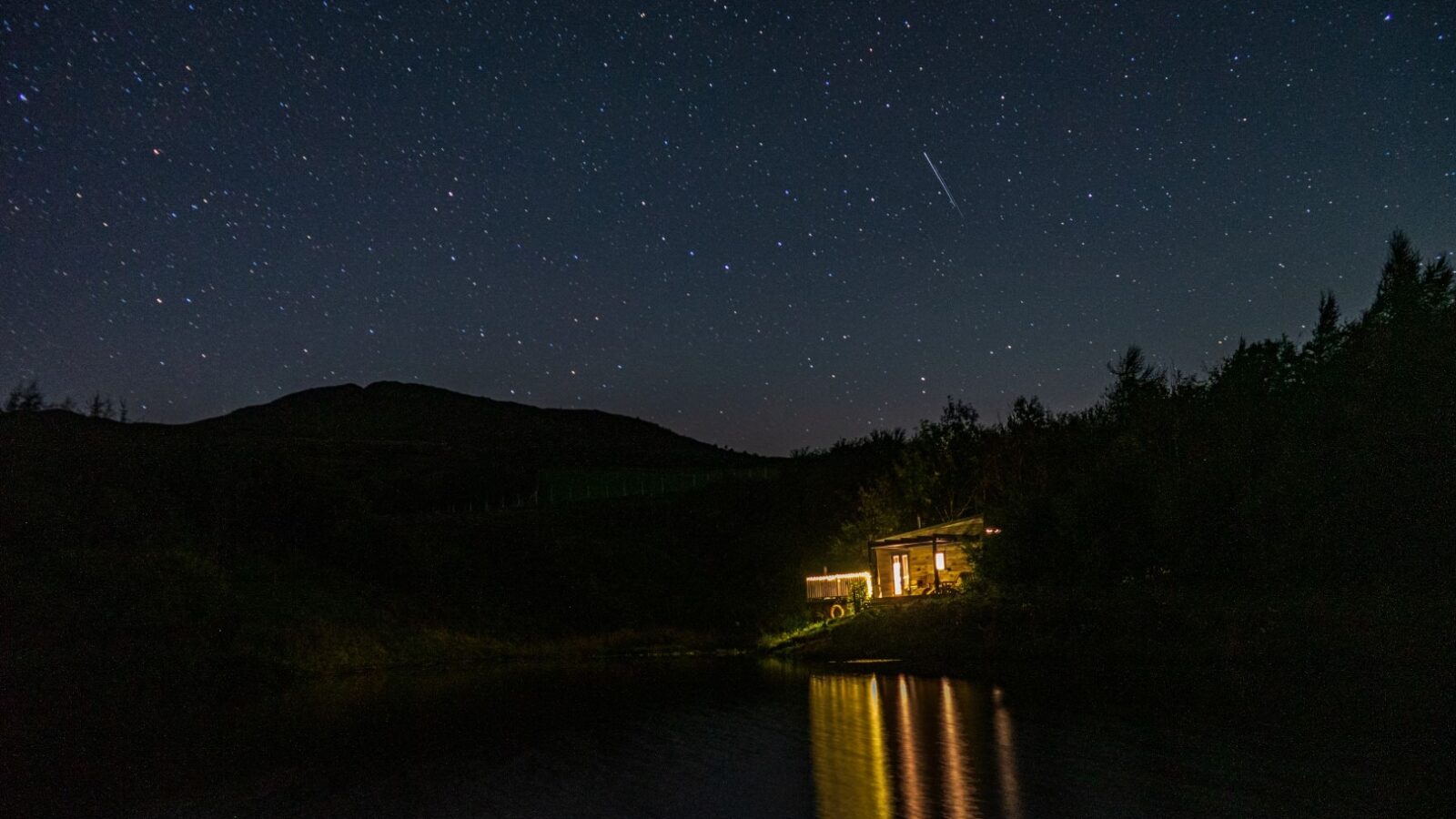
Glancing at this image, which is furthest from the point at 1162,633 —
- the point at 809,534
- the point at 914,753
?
the point at 809,534

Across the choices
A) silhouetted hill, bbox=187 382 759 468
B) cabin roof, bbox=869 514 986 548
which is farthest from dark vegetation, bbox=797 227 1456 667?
silhouetted hill, bbox=187 382 759 468

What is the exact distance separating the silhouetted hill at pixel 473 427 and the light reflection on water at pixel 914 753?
73.1m

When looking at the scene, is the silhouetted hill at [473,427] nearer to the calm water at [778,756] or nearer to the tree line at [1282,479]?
the tree line at [1282,479]

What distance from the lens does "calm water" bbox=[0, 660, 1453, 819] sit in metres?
10.8

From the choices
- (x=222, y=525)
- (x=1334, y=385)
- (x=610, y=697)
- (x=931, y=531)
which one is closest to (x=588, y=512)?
(x=222, y=525)

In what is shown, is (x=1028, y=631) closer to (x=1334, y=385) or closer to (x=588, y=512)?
(x=1334, y=385)

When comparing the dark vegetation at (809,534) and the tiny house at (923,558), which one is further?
the tiny house at (923,558)

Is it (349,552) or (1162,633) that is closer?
(1162,633)

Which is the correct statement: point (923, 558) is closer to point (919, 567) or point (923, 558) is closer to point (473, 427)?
point (919, 567)

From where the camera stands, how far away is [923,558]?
133 feet

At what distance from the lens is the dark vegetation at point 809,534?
2184 cm

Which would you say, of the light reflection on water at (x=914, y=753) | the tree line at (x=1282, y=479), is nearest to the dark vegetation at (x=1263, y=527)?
the tree line at (x=1282, y=479)

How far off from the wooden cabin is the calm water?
13.9m

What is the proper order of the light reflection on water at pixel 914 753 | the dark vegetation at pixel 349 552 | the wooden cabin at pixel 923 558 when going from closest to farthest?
the light reflection on water at pixel 914 753 < the dark vegetation at pixel 349 552 < the wooden cabin at pixel 923 558
